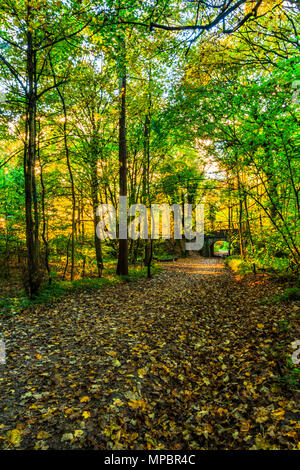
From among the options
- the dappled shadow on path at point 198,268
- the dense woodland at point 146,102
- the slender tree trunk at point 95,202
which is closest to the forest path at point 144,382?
the dense woodland at point 146,102

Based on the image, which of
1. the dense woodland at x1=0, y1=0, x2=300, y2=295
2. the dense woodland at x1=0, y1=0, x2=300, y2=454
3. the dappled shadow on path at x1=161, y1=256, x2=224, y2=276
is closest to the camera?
the dense woodland at x1=0, y1=0, x2=300, y2=454

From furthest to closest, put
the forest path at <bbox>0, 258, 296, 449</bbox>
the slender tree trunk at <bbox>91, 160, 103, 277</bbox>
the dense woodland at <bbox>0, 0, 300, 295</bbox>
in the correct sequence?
the slender tree trunk at <bbox>91, 160, 103, 277</bbox> → the dense woodland at <bbox>0, 0, 300, 295</bbox> → the forest path at <bbox>0, 258, 296, 449</bbox>

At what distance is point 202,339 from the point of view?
5.23 m

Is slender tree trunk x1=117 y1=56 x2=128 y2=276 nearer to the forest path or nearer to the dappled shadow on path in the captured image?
the forest path

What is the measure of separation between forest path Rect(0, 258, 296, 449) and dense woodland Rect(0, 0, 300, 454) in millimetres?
24

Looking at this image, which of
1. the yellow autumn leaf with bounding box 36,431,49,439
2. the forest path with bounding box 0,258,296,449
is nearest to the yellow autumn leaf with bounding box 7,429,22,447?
the forest path with bounding box 0,258,296,449

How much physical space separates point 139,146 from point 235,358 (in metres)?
12.7

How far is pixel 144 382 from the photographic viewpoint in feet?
11.9

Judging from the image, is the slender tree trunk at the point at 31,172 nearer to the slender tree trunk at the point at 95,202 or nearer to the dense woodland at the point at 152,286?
the dense woodland at the point at 152,286

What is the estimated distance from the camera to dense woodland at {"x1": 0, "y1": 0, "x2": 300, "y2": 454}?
2951 mm

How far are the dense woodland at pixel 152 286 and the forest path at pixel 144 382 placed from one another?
24mm

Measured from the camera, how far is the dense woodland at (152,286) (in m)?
2.95

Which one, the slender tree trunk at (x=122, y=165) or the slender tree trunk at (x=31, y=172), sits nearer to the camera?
the slender tree trunk at (x=31, y=172)
